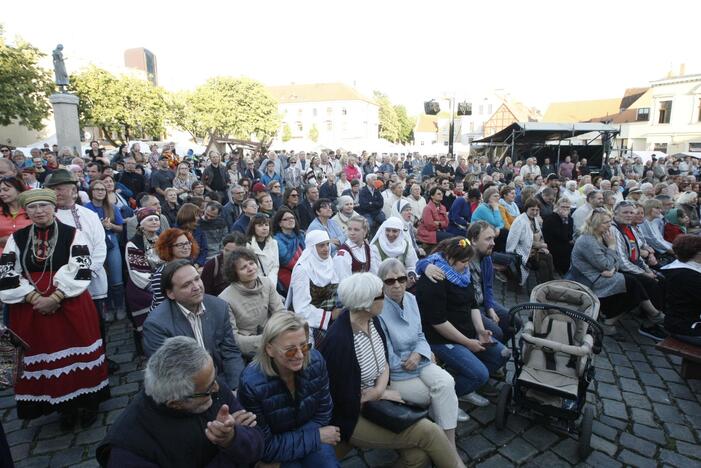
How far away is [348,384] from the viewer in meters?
2.64

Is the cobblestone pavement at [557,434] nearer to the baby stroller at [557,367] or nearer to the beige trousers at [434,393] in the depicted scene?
the baby stroller at [557,367]

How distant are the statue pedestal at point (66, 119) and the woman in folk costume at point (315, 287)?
1240 centimetres

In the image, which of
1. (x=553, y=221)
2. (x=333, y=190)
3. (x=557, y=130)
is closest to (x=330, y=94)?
(x=557, y=130)

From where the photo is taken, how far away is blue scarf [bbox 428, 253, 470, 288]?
3.69 m

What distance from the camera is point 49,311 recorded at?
125 inches

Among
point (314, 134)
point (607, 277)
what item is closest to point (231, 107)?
point (314, 134)

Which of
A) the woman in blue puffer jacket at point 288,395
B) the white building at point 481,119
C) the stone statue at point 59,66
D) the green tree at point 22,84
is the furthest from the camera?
the white building at point 481,119

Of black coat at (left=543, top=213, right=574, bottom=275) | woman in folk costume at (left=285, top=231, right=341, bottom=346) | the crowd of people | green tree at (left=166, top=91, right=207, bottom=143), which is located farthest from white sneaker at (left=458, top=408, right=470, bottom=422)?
green tree at (left=166, top=91, right=207, bottom=143)

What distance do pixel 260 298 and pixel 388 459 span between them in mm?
1655

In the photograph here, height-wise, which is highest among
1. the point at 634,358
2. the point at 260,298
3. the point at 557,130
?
the point at 557,130

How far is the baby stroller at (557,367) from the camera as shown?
3.12 meters

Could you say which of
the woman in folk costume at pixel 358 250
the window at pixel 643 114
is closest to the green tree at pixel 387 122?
the window at pixel 643 114

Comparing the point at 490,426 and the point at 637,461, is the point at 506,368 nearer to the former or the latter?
the point at 490,426

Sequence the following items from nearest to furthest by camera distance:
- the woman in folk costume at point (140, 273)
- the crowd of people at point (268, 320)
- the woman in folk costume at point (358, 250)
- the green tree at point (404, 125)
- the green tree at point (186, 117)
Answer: the crowd of people at point (268, 320)
the woman in folk costume at point (140, 273)
the woman in folk costume at point (358, 250)
the green tree at point (186, 117)
the green tree at point (404, 125)
